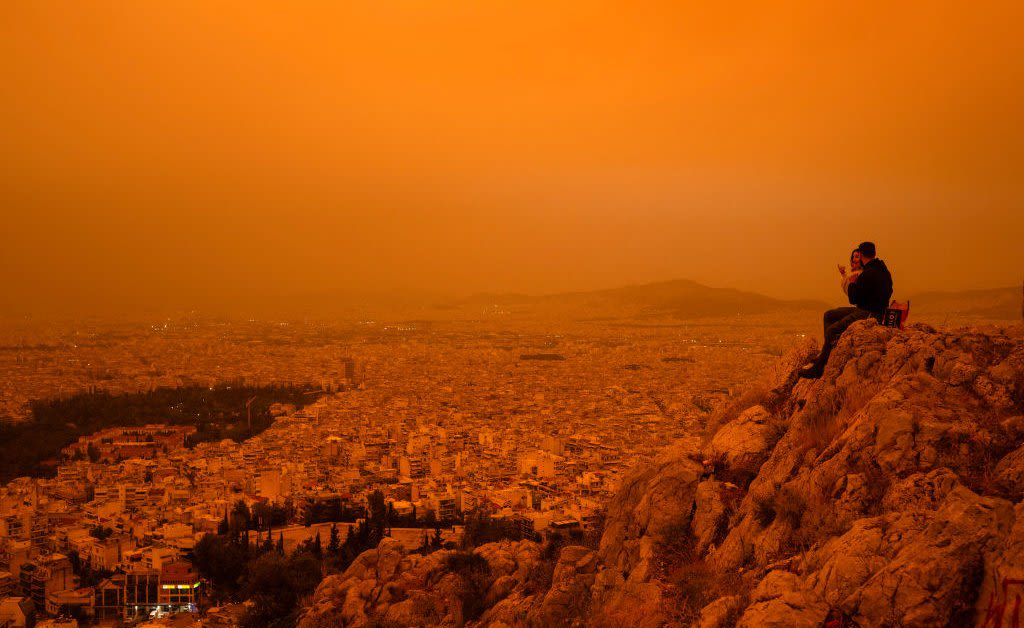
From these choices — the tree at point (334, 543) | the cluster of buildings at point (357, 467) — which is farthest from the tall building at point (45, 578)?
the tree at point (334, 543)

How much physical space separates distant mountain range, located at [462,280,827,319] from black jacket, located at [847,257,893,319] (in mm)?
67546

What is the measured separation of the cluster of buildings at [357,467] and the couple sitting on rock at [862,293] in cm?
396

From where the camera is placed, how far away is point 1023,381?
19.1ft

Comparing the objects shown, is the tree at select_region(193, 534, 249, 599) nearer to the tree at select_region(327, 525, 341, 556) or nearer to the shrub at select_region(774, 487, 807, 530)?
the tree at select_region(327, 525, 341, 556)

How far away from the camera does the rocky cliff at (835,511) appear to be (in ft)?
14.0

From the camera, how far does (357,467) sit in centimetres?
2816

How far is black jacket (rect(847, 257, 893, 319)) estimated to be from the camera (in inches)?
315

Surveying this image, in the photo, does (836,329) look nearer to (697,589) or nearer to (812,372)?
(812,372)

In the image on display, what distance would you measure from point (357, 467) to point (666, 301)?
75.5m

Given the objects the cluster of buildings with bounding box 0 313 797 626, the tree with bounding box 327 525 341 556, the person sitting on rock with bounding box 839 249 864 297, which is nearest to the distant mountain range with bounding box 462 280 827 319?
the cluster of buildings with bounding box 0 313 797 626

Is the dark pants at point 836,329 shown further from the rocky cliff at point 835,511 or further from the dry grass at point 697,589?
the dry grass at point 697,589

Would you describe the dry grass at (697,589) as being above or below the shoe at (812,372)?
below

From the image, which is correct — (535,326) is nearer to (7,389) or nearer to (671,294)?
(671,294)

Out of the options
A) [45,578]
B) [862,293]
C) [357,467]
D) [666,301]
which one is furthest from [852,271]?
[666,301]
